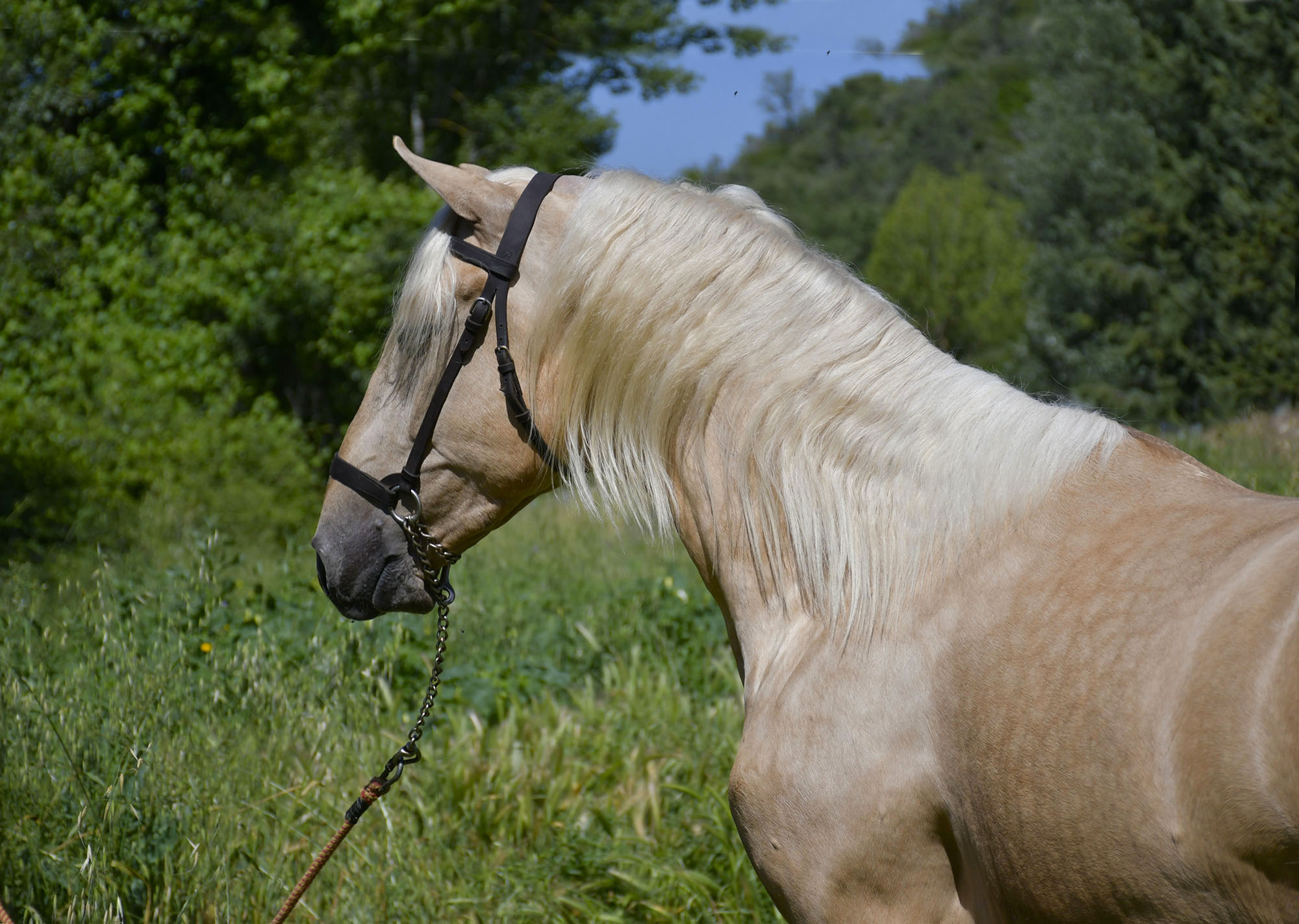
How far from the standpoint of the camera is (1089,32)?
63.7 feet

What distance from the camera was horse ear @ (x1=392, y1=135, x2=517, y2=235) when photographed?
198 cm

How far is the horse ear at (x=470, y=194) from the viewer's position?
6.51 ft

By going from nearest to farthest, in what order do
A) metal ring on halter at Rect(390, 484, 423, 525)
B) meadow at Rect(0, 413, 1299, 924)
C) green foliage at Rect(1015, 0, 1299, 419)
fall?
1. metal ring on halter at Rect(390, 484, 423, 525)
2. meadow at Rect(0, 413, 1299, 924)
3. green foliage at Rect(1015, 0, 1299, 419)

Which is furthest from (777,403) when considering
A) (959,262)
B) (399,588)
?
(959,262)

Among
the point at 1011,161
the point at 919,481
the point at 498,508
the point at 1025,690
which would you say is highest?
the point at 919,481

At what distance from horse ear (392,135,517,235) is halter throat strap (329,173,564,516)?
33mm

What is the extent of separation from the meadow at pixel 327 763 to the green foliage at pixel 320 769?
0.04 ft

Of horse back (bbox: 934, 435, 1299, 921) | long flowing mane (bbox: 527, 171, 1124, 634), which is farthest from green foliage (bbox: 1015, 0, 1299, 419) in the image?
horse back (bbox: 934, 435, 1299, 921)

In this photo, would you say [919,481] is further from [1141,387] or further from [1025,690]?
[1141,387]

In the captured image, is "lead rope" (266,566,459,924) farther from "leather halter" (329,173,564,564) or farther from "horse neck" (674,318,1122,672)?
"horse neck" (674,318,1122,672)

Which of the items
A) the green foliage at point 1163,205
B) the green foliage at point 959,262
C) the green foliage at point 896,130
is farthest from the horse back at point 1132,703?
the green foliage at point 896,130

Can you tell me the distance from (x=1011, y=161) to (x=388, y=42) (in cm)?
1662

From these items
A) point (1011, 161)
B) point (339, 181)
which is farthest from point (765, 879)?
point (1011, 161)

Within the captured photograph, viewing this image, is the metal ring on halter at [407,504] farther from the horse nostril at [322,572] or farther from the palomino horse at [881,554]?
the horse nostril at [322,572]
